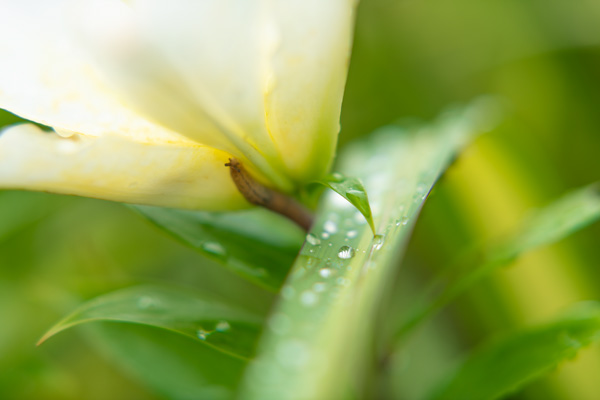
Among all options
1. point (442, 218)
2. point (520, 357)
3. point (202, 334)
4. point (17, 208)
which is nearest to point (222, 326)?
point (202, 334)

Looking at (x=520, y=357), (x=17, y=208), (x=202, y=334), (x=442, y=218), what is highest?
(x=442, y=218)

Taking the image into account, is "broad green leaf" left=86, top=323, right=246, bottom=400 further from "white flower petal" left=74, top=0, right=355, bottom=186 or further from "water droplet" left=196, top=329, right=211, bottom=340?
"white flower petal" left=74, top=0, right=355, bottom=186

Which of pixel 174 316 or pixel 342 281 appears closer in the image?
pixel 342 281

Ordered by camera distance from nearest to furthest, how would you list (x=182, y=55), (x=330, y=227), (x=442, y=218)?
(x=182, y=55), (x=330, y=227), (x=442, y=218)

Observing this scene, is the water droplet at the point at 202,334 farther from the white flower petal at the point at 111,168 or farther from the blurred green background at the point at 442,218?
the blurred green background at the point at 442,218

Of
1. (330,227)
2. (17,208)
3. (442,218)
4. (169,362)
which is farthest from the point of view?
(442,218)

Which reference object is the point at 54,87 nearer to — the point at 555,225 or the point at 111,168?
the point at 111,168

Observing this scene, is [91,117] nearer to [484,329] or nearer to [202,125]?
[202,125]
